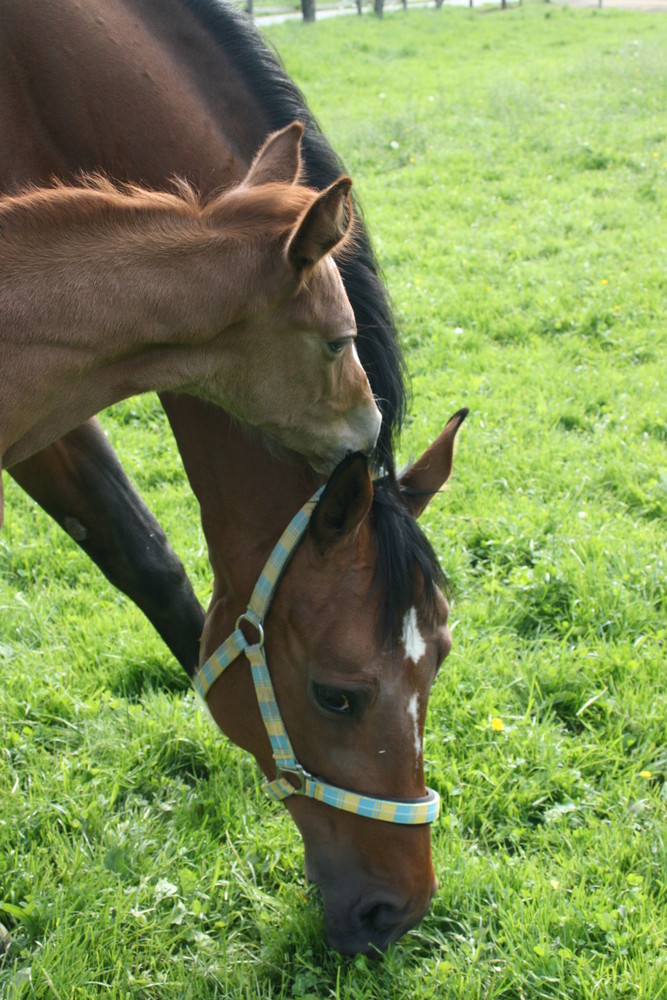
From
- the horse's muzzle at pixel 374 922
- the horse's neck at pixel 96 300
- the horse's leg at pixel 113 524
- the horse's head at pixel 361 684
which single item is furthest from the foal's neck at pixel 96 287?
the horse's muzzle at pixel 374 922

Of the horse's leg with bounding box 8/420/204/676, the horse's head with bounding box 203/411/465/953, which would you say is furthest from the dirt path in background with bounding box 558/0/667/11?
the horse's head with bounding box 203/411/465/953

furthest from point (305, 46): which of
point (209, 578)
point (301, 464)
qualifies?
point (301, 464)

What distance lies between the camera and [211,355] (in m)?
1.74

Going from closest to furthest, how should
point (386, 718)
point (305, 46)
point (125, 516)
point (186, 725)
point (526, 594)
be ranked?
point (386, 718)
point (125, 516)
point (186, 725)
point (526, 594)
point (305, 46)

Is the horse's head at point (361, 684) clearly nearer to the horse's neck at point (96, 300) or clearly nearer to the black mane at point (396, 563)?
the black mane at point (396, 563)

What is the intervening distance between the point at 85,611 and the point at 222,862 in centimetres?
129

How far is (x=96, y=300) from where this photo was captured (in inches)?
64.3

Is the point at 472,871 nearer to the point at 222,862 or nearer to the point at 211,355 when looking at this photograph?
the point at 222,862

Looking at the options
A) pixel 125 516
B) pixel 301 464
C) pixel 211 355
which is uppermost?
pixel 211 355

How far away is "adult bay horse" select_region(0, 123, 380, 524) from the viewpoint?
1.61 meters

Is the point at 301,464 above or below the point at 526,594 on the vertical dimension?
above

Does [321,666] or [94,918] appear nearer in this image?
[321,666]

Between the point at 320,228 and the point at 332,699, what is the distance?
1.02m

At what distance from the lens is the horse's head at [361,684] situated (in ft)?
6.58
